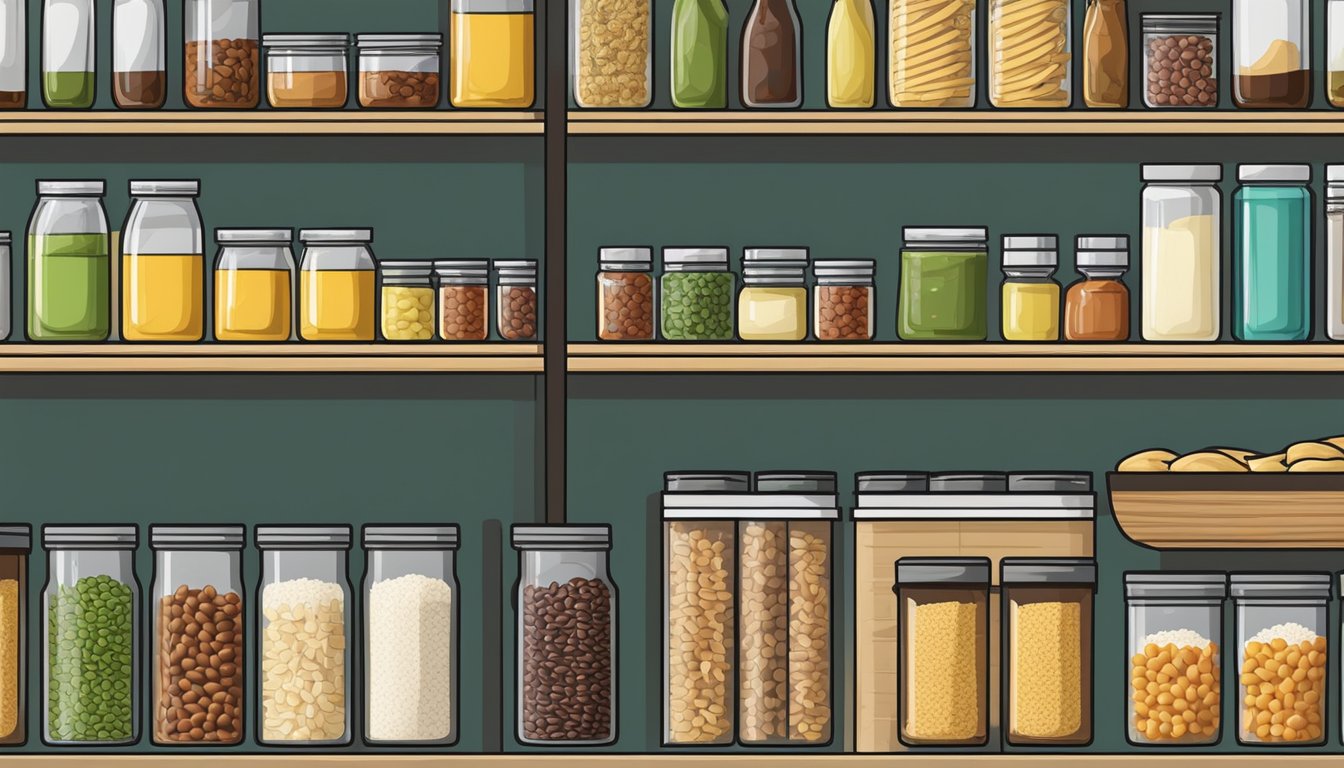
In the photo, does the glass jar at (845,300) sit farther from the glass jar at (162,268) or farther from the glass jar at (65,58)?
the glass jar at (65,58)

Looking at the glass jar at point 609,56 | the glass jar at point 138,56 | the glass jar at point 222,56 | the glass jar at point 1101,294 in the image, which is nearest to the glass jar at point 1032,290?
the glass jar at point 1101,294

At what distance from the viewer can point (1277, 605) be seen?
1.91 metres

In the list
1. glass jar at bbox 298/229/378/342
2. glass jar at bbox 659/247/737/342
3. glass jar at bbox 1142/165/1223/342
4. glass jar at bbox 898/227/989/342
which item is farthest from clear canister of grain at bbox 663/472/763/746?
glass jar at bbox 1142/165/1223/342

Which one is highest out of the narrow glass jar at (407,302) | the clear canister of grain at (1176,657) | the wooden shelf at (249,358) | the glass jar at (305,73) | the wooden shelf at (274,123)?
the glass jar at (305,73)

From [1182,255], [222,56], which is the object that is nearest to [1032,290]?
[1182,255]

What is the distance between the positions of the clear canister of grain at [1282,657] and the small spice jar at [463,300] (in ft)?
3.24

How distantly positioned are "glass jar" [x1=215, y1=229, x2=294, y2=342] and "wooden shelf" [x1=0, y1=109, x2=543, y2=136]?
0.13 meters

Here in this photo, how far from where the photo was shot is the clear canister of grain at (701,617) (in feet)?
6.23

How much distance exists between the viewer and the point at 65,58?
6.48ft

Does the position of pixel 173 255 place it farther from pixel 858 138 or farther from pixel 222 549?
pixel 858 138

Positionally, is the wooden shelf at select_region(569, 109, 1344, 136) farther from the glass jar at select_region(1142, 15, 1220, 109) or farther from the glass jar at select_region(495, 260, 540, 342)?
the glass jar at select_region(495, 260, 540, 342)

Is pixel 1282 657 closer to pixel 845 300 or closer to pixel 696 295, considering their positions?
pixel 845 300

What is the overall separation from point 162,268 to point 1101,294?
3.83ft

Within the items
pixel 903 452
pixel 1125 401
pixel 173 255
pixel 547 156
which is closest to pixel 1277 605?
Result: pixel 1125 401
